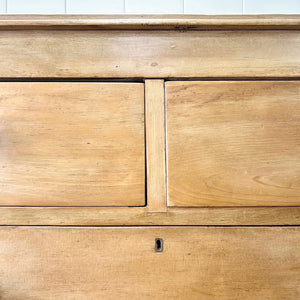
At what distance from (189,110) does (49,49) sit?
26 centimetres

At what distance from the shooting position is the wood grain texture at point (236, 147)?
0.54 m

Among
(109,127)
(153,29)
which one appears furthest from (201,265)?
(153,29)

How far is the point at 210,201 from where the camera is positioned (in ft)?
1.79

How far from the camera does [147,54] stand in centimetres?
55

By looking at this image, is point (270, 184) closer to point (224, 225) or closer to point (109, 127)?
point (224, 225)
